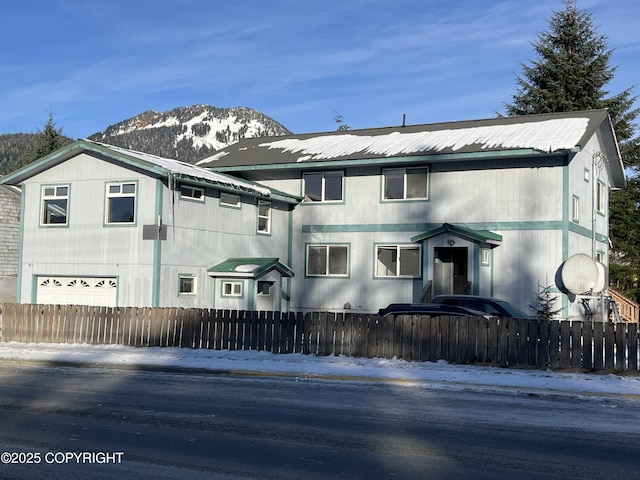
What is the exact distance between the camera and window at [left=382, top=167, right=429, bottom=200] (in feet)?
99.5

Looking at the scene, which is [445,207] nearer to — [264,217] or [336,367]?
[264,217]

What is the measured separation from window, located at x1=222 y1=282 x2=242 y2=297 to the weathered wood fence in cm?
633

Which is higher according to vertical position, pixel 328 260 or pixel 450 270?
pixel 328 260

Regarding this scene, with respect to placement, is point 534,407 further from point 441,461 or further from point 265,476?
point 265,476

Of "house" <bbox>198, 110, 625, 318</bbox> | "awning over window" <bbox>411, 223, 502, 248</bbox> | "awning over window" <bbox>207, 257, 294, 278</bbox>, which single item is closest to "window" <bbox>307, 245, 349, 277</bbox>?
"house" <bbox>198, 110, 625, 318</bbox>

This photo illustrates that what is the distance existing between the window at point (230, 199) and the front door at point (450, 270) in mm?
7713

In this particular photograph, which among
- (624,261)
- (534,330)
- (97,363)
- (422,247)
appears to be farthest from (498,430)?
(624,261)

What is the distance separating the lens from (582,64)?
49938mm

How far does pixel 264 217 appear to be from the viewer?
104ft

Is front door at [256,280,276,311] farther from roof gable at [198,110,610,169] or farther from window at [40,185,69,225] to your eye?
window at [40,185,69,225]

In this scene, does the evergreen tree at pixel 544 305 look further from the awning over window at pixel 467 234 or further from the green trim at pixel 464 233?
the green trim at pixel 464 233

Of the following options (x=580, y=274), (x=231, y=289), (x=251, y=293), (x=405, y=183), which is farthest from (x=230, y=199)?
(x=580, y=274)

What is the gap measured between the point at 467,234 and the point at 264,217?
27.2ft

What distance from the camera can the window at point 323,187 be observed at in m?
32.0
